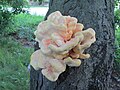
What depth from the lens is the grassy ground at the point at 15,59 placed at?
3.36 meters

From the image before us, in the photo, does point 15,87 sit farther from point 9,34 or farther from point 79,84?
point 9,34

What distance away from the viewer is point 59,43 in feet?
4.00

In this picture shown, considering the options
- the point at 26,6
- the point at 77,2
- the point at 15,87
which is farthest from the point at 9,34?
the point at 77,2

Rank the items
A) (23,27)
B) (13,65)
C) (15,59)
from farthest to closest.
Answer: (23,27), (15,59), (13,65)

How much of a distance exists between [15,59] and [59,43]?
3053mm

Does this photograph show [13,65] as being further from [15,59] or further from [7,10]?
[7,10]

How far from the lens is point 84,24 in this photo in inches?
56.7

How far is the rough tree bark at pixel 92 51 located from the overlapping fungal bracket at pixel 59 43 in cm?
12

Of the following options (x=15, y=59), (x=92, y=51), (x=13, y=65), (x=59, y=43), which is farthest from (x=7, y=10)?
(x=59, y=43)

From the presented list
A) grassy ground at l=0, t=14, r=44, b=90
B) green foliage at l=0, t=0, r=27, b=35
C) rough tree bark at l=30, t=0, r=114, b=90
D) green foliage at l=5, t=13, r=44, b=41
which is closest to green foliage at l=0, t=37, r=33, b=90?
grassy ground at l=0, t=14, r=44, b=90

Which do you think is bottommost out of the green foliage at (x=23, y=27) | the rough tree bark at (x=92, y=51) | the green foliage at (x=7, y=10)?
the green foliage at (x=23, y=27)

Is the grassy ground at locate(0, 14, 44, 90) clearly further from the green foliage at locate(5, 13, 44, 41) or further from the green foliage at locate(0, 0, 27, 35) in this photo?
the green foliage at locate(0, 0, 27, 35)

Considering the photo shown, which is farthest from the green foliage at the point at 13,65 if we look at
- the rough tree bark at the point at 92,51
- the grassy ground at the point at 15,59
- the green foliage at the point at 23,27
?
the rough tree bark at the point at 92,51

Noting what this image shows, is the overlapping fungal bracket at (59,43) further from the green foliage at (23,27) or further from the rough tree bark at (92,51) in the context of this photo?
the green foliage at (23,27)
